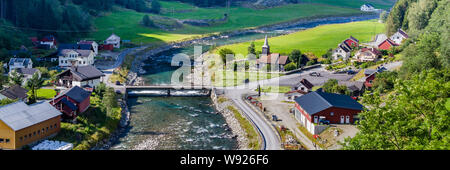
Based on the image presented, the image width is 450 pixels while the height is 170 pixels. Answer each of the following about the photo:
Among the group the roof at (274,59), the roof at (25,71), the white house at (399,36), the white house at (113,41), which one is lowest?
the roof at (25,71)

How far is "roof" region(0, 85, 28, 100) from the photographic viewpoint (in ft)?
134

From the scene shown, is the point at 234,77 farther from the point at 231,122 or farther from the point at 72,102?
the point at 72,102

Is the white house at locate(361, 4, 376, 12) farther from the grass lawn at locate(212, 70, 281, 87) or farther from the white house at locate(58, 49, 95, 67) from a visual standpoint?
the white house at locate(58, 49, 95, 67)

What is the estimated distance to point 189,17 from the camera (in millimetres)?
130000

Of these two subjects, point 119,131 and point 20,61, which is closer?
point 119,131

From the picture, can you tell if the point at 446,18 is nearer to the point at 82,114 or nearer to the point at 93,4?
the point at 82,114

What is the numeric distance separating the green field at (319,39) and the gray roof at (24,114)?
45.4 metres

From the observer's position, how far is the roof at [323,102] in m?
37.9

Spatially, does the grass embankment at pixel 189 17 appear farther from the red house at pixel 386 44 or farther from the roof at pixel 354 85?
the roof at pixel 354 85

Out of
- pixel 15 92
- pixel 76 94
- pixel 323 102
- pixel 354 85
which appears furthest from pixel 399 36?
pixel 15 92

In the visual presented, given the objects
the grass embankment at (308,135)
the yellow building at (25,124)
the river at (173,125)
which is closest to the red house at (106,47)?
the river at (173,125)

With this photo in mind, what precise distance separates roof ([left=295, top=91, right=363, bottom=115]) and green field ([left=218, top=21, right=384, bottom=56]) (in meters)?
35.6

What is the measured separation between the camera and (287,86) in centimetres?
5522

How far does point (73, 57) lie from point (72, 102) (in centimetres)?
3069
